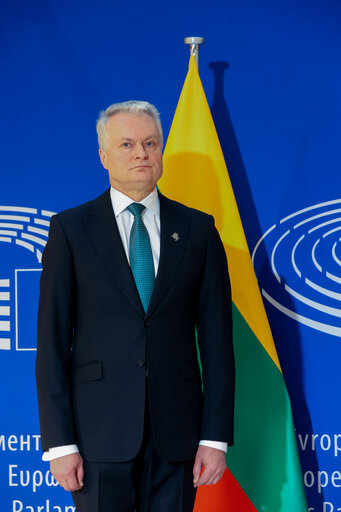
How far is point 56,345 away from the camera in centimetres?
163

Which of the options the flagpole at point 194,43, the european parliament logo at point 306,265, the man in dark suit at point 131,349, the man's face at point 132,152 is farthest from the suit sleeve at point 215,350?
the flagpole at point 194,43

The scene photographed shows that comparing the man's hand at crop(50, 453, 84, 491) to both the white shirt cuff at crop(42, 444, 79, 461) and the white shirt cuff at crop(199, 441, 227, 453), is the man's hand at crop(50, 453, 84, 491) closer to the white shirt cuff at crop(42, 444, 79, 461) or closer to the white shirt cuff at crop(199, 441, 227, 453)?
the white shirt cuff at crop(42, 444, 79, 461)

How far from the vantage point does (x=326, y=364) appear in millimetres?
2566

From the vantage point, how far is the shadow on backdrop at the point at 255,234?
2572mm

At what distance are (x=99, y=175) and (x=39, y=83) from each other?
453mm

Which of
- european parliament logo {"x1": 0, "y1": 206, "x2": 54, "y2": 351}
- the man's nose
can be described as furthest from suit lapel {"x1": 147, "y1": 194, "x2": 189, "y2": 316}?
european parliament logo {"x1": 0, "y1": 206, "x2": 54, "y2": 351}

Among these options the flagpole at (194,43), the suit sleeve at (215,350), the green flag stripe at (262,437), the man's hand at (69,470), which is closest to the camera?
the man's hand at (69,470)

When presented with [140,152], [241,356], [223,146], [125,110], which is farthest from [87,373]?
[223,146]

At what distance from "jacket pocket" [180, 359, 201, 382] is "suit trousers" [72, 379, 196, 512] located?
0.44ft

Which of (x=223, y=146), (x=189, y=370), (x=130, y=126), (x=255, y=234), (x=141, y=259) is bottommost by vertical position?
(x=189, y=370)

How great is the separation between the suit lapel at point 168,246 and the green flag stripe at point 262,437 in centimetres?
75

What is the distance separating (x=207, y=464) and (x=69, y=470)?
36 centimetres

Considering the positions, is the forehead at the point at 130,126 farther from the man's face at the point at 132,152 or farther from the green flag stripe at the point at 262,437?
the green flag stripe at the point at 262,437

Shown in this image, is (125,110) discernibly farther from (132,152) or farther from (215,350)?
(215,350)
